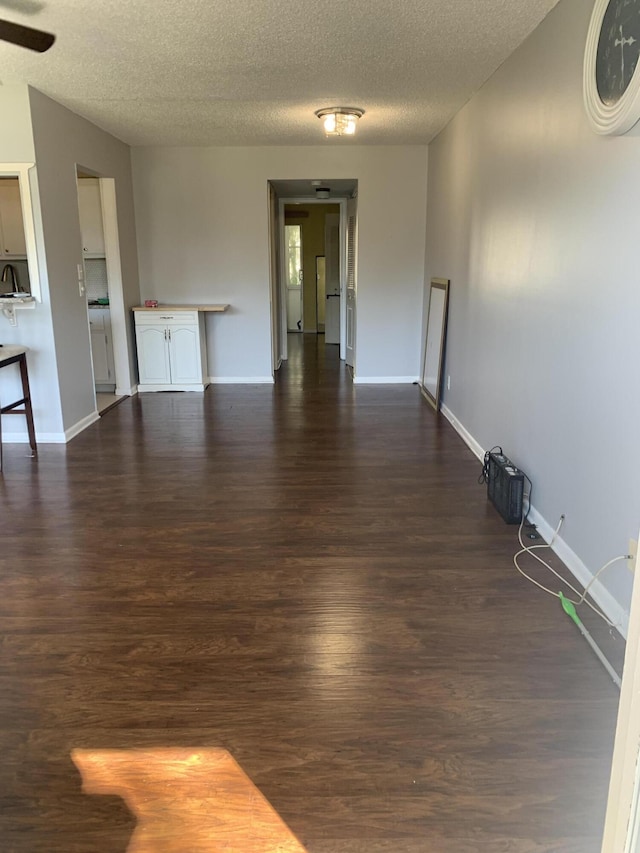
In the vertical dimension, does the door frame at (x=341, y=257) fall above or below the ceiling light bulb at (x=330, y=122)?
below

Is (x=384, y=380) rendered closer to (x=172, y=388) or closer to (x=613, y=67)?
(x=172, y=388)

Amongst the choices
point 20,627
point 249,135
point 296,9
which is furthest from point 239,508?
point 249,135

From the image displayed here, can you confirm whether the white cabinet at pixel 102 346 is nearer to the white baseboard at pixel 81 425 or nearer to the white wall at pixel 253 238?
the white wall at pixel 253 238

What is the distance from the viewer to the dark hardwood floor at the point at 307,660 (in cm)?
162

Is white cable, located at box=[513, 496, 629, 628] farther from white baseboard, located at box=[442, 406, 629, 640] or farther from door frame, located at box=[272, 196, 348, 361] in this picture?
door frame, located at box=[272, 196, 348, 361]

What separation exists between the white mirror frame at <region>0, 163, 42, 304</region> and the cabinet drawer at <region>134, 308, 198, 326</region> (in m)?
1.94

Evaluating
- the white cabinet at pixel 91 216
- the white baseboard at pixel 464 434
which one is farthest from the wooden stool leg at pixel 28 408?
the white baseboard at pixel 464 434

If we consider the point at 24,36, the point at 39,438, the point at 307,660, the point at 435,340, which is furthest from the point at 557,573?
the point at 39,438

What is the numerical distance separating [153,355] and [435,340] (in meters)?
3.00

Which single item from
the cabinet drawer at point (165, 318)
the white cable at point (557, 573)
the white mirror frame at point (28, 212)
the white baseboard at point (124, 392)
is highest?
the white mirror frame at point (28, 212)

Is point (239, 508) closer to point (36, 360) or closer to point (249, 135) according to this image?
point (36, 360)

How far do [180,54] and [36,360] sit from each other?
2408mm

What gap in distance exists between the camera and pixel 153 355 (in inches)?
262

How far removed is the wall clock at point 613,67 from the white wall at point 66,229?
3.69 metres
